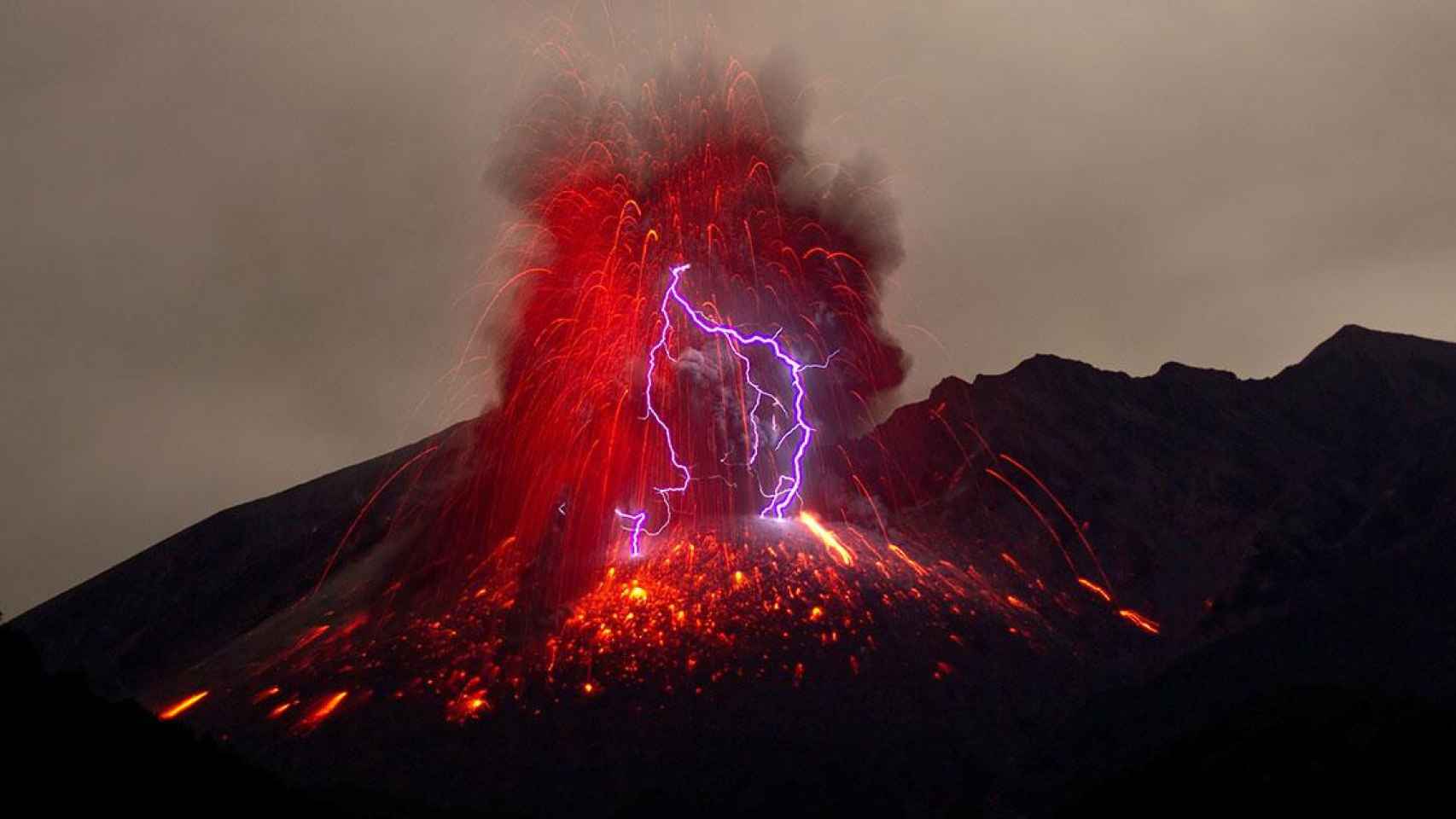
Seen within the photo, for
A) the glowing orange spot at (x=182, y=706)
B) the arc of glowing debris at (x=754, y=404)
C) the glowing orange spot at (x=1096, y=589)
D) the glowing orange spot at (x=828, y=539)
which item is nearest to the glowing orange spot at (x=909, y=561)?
the glowing orange spot at (x=828, y=539)

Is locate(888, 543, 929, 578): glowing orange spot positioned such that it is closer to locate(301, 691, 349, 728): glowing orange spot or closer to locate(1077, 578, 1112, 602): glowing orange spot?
locate(1077, 578, 1112, 602): glowing orange spot

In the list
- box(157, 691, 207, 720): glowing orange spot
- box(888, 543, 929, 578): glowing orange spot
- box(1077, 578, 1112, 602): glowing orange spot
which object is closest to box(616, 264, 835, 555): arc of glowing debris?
box(888, 543, 929, 578): glowing orange spot

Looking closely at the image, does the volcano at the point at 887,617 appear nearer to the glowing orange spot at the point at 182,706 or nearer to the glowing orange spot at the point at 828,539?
the glowing orange spot at the point at 182,706

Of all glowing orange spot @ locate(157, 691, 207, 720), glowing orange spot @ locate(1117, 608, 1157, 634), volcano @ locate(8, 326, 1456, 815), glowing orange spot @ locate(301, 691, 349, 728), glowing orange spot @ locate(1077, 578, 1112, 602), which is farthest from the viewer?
glowing orange spot @ locate(1077, 578, 1112, 602)

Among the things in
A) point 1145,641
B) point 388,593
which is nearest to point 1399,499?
point 1145,641

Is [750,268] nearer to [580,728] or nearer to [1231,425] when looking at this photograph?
[580,728]

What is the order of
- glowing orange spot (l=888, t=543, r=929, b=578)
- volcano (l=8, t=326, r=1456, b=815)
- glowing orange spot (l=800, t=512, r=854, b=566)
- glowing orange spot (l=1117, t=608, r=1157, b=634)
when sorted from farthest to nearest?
glowing orange spot (l=1117, t=608, r=1157, b=634) < glowing orange spot (l=888, t=543, r=929, b=578) < glowing orange spot (l=800, t=512, r=854, b=566) < volcano (l=8, t=326, r=1456, b=815)
